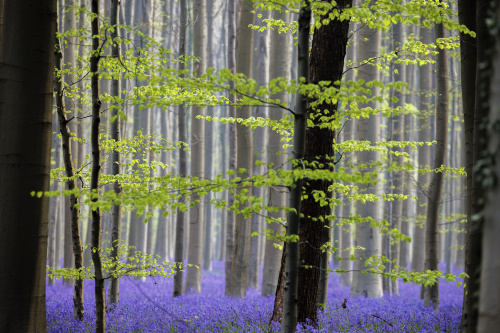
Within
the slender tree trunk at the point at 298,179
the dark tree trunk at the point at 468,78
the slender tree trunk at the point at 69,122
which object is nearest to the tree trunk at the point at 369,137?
the dark tree trunk at the point at 468,78

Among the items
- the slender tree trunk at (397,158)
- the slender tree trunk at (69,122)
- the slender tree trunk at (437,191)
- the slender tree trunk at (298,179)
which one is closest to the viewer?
the slender tree trunk at (298,179)

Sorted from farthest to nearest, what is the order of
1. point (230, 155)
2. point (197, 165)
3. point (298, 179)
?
point (197, 165)
point (230, 155)
point (298, 179)

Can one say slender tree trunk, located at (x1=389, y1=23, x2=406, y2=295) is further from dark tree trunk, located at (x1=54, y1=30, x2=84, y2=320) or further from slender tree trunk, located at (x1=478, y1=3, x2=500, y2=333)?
slender tree trunk, located at (x1=478, y1=3, x2=500, y2=333)

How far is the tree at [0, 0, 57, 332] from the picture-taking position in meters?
5.10

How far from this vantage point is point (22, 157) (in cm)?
513

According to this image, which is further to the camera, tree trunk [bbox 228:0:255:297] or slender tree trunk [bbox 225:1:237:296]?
slender tree trunk [bbox 225:1:237:296]

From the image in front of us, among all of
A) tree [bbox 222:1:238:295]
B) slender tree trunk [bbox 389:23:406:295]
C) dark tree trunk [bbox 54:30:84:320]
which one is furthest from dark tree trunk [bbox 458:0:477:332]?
slender tree trunk [bbox 389:23:406:295]

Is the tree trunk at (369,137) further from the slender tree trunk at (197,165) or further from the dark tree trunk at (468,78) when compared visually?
the dark tree trunk at (468,78)

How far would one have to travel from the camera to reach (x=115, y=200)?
12.9 ft

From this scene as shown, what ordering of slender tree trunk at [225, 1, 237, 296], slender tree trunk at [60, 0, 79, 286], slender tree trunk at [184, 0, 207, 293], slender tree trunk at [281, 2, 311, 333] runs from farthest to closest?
slender tree trunk at [184, 0, 207, 293]
slender tree trunk at [225, 1, 237, 296]
slender tree trunk at [60, 0, 79, 286]
slender tree trunk at [281, 2, 311, 333]

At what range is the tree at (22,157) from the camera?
5102 mm

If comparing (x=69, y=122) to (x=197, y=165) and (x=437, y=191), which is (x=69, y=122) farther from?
(x=437, y=191)

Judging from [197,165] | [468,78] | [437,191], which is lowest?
[437,191]

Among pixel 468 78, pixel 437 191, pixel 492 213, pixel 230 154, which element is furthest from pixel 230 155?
pixel 492 213
